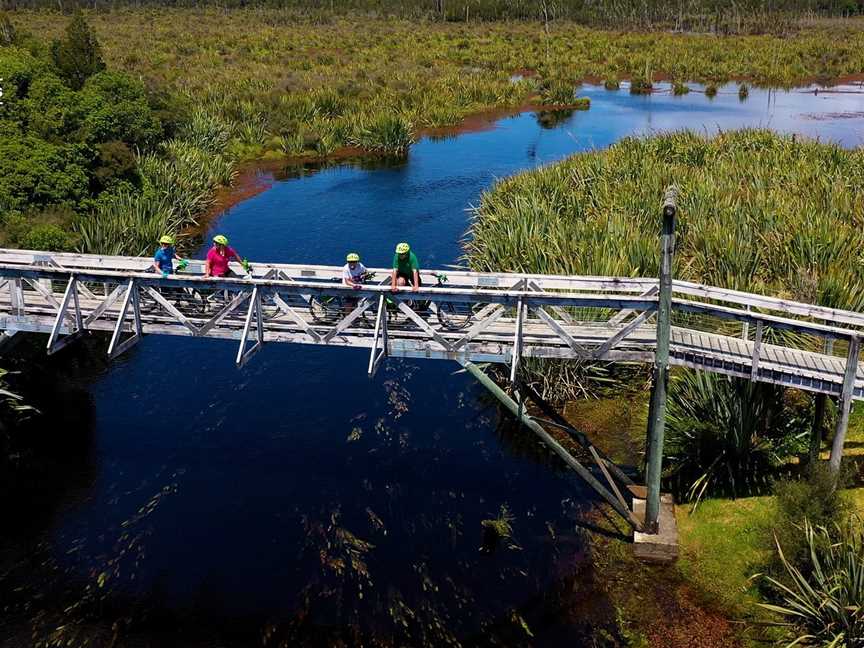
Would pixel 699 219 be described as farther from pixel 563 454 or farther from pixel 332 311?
pixel 332 311

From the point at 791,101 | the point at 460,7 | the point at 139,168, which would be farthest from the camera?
the point at 460,7

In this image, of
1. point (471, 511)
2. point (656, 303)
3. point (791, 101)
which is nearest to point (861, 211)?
point (656, 303)

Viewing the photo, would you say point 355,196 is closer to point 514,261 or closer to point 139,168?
point 139,168

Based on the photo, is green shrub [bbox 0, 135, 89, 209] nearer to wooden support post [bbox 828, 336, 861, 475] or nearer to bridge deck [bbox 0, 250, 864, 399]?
bridge deck [bbox 0, 250, 864, 399]

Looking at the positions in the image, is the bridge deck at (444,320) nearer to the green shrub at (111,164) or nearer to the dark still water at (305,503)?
the dark still water at (305,503)

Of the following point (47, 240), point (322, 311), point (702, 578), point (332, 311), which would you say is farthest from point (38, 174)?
point (702, 578)

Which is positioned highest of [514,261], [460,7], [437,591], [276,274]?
[460,7]

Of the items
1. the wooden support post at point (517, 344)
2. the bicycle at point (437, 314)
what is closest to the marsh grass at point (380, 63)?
the bicycle at point (437, 314)

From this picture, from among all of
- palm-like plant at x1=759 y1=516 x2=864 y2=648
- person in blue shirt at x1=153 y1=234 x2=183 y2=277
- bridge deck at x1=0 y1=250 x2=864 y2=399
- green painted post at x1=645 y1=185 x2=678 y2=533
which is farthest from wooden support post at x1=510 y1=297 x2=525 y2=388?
person in blue shirt at x1=153 y1=234 x2=183 y2=277
